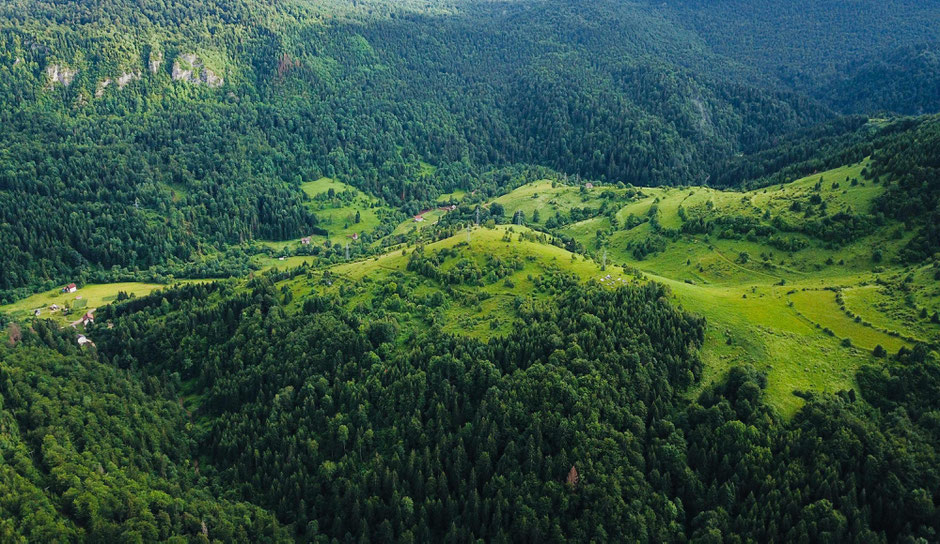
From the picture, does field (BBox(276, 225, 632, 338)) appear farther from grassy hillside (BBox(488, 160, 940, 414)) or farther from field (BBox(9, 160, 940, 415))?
grassy hillside (BBox(488, 160, 940, 414))

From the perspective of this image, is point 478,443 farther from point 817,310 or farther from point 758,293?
point 817,310

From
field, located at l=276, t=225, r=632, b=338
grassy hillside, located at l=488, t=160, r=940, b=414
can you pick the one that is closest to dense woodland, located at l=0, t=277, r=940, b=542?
grassy hillside, located at l=488, t=160, r=940, b=414

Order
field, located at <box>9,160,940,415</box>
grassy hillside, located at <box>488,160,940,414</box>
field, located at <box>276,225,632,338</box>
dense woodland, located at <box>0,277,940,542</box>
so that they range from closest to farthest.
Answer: dense woodland, located at <box>0,277,940,542</box> < grassy hillside, located at <box>488,160,940,414</box> < field, located at <box>9,160,940,415</box> < field, located at <box>276,225,632,338</box>

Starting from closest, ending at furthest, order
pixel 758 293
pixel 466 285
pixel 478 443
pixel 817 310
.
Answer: pixel 478 443
pixel 817 310
pixel 758 293
pixel 466 285

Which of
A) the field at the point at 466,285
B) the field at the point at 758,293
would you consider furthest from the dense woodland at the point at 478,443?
the field at the point at 466,285

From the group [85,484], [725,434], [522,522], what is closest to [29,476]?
[85,484]

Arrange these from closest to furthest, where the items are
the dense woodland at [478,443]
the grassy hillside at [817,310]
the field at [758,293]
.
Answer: the dense woodland at [478,443]
the grassy hillside at [817,310]
the field at [758,293]

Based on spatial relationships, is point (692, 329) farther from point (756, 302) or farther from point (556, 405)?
point (556, 405)

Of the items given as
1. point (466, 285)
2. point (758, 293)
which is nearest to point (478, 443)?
point (466, 285)

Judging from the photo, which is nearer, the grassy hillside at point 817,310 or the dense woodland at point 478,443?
the dense woodland at point 478,443

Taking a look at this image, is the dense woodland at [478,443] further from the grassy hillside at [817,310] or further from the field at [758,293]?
the field at [758,293]

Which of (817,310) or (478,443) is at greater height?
(817,310)

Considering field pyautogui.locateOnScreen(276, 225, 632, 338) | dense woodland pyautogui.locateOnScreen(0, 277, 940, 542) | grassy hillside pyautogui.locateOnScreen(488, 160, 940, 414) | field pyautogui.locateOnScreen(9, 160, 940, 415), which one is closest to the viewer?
dense woodland pyautogui.locateOnScreen(0, 277, 940, 542)
